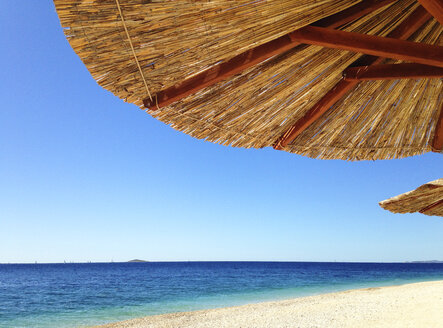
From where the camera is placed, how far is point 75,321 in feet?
40.5

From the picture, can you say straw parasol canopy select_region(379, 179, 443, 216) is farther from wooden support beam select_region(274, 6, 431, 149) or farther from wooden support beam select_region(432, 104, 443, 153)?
wooden support beam select_region(274, 6, 431, 149)

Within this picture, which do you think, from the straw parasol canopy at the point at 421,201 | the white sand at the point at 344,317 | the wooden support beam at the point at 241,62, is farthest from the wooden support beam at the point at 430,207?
the white sand at the point at 344,317

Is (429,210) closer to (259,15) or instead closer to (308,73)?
(308,73)

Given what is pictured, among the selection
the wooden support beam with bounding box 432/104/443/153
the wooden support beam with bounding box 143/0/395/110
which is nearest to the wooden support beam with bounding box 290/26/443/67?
the wooden support beam with bounding box 143/0/395/110

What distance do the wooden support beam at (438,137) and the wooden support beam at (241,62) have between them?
51.2 inches

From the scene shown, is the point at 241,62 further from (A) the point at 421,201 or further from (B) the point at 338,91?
(A) the point at 421,201

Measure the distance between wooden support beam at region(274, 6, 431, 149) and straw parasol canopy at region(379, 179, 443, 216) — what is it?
3.41 feet

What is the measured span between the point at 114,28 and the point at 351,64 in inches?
61.9

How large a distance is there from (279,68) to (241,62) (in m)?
0.45

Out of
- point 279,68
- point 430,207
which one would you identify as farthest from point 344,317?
point 279,68

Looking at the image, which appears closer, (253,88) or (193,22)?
(193,22)

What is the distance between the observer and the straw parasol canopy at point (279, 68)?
1371mm

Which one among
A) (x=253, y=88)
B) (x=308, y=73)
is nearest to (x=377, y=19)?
(x=308, y=73)

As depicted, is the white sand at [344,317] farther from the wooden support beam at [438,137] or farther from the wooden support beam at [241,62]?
the wooden support beam at [241,62]
